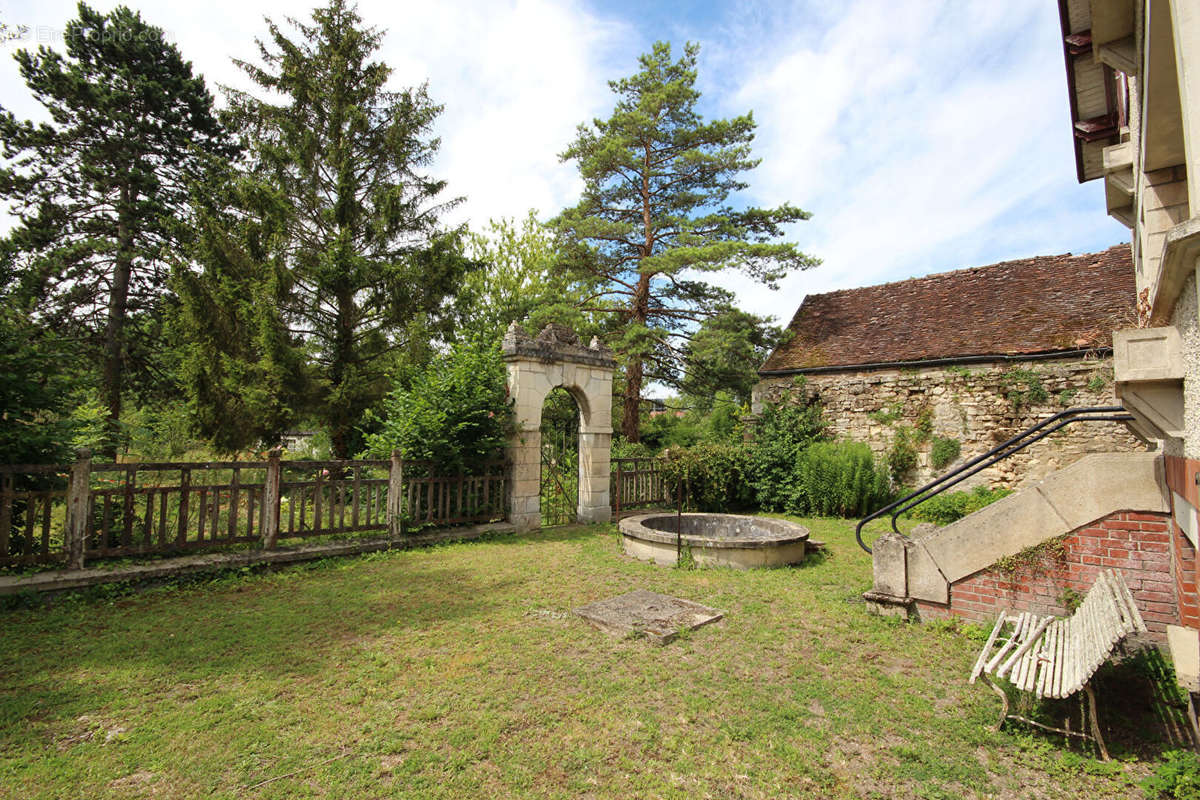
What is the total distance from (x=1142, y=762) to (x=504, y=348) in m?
8.97

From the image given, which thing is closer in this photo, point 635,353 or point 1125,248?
point 1125,248

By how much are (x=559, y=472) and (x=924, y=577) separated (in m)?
7.54

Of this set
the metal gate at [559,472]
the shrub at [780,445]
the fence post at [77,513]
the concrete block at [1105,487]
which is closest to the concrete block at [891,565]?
the concrete block at [1105,487]

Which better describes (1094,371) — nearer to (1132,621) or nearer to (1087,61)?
(1087,61)

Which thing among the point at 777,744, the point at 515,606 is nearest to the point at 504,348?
the point at 515,606

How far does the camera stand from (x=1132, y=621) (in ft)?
9.55

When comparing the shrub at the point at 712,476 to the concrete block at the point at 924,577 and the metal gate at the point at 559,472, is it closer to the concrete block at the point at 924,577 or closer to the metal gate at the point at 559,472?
the metal gate at the point at 559,472

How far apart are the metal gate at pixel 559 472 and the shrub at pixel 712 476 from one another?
2.33 meters

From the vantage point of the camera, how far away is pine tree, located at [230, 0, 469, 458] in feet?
38.6

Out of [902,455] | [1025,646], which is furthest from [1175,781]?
[902,455]

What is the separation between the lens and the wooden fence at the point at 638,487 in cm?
1191

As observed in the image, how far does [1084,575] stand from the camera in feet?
15.0

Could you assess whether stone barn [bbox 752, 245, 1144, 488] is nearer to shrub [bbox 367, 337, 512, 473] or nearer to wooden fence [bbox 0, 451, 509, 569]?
shrub [bbox 367, 337, 512, 473]

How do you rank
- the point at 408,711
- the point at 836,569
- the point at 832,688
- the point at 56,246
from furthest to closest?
the point at 56,246, the point at 836,569, the point at 832,688, the point at 408,711
